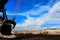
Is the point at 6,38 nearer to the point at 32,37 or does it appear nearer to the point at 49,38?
the point at 32,37

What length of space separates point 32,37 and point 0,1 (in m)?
4.13

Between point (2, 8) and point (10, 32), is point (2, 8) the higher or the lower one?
the higher one

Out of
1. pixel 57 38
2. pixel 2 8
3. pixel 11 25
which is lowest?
pixel 57 38

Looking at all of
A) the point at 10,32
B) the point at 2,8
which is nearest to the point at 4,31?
the point at 10,32

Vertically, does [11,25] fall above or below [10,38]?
above

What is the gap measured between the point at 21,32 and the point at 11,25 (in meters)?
3.29

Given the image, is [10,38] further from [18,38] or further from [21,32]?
[21,32]

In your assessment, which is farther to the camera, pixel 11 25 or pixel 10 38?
pixel 11 25

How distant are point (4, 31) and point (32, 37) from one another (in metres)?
2.11

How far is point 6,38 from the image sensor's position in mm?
13484

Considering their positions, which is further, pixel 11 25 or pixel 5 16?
pixel 5 16

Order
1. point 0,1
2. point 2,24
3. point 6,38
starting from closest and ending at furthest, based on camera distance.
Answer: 1. point 6,38
2. point 2,24
3. point 0,1

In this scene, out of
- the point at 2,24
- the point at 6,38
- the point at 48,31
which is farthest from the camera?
the point at 48,31

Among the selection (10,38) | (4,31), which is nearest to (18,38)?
(10,38)
